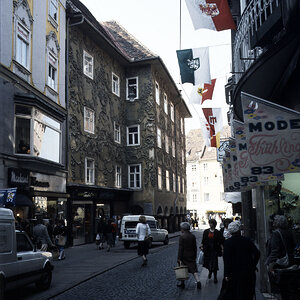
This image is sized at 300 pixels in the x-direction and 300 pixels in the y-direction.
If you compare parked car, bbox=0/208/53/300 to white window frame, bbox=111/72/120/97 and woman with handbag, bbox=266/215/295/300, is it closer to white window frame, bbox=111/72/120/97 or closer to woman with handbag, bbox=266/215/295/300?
woman with handbag, bbox=266/215/295/300

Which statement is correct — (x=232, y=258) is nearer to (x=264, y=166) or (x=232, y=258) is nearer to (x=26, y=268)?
(x=264, y=166)

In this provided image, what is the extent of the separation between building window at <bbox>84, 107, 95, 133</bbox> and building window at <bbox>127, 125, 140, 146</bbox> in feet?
22.8

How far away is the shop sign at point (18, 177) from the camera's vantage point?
1828 centimetres

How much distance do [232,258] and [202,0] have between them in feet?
22.7

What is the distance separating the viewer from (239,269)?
23.0 feet

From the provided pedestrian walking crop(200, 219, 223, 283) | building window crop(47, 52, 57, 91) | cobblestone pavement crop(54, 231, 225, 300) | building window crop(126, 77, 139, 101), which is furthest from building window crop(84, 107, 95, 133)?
pedestrian walking crop(200, 219, 223, 283)

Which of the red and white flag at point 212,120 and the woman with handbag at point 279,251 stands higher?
the red and white flag at point 212,120

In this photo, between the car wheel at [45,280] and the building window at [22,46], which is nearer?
the car wheel at [45,280]

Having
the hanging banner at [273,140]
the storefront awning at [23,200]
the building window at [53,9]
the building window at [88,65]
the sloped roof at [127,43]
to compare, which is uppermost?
the sloped roof at [127,43]

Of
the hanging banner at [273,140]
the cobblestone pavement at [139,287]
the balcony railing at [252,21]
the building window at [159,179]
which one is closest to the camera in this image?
the hanging banner at [273,140]

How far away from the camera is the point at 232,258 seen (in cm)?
708

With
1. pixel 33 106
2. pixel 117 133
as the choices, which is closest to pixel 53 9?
pixel 33 106

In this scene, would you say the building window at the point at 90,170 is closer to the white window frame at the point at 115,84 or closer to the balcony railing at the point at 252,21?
the white window frame at the point at 115,84

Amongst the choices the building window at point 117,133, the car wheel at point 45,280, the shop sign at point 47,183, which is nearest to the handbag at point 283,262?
the car wheel at point 45,280
